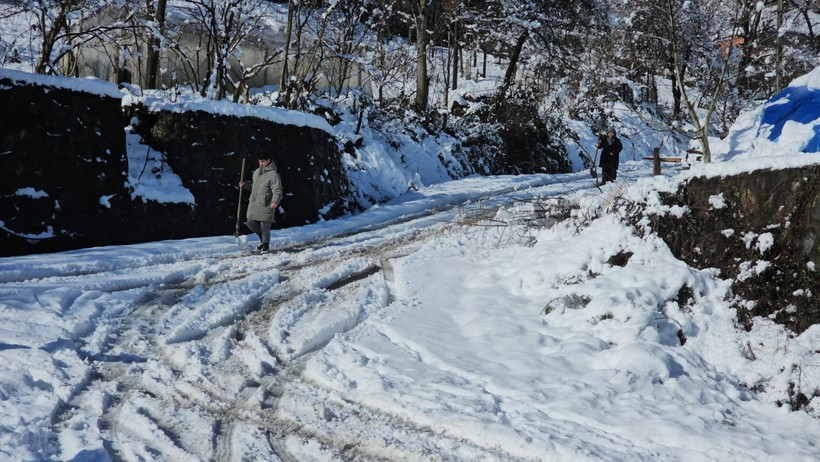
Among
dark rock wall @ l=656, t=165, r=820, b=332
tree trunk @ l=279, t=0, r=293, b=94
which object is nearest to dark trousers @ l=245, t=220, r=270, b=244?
tree trunk @ l=279, t=0, r=293, b=94

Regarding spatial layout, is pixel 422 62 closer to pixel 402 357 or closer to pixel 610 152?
pixel 610 152

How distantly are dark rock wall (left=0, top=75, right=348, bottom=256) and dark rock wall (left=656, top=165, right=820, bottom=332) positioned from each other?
25.4 ft

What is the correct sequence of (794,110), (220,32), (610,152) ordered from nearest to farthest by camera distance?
1. (794,110)
2. (220,32)
3. (610,152)

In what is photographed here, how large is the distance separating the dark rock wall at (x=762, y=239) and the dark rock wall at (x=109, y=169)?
775 centimetres

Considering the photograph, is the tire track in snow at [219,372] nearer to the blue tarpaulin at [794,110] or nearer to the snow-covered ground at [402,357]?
the snow-covered ground at [402,357]

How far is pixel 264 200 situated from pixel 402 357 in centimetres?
565

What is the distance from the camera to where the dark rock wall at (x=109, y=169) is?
916cm

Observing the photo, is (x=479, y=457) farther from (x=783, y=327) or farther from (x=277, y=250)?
(x=277, y=250)

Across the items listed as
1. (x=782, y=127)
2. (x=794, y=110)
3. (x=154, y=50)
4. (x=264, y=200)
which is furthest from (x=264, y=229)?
(x=794, y=110)

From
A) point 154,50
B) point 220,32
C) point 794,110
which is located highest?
point 220,32

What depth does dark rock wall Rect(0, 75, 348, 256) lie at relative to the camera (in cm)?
916

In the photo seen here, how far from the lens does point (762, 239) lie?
658 cm

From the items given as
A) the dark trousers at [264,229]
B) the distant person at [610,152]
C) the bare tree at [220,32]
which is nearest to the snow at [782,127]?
the distant person at [610,152]

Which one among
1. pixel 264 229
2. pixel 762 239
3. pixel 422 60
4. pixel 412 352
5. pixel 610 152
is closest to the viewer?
pixel 412 352
